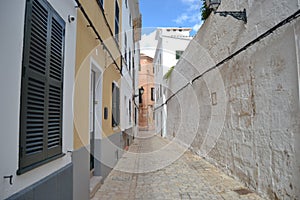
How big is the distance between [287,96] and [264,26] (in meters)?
1.29

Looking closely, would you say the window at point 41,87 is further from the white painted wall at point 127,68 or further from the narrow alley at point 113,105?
the white painted wall at point 127,68

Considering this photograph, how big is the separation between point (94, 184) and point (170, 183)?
64.8 inches

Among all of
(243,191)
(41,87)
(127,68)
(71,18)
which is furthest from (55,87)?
(127,68)

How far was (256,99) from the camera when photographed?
13.8 ft

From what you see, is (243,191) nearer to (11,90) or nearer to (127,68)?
(11,90)

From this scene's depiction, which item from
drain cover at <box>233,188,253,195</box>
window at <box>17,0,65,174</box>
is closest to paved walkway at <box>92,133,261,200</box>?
drain cover at <box>233,188,253,195</box>

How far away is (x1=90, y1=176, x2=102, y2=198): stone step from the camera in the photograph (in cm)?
432

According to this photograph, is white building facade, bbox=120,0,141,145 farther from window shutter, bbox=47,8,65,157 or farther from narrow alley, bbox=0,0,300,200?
window shutter, bbox=47,8,65,157

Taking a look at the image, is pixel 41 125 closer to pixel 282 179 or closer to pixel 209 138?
pixel 282 179

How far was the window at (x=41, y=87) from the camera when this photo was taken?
1.84 m

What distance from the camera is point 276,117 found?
3.58 m

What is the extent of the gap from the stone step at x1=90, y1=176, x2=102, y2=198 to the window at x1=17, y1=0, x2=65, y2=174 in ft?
6.77

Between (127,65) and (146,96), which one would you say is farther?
(146,96)

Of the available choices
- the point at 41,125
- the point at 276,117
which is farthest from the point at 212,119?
the point at 41,125
